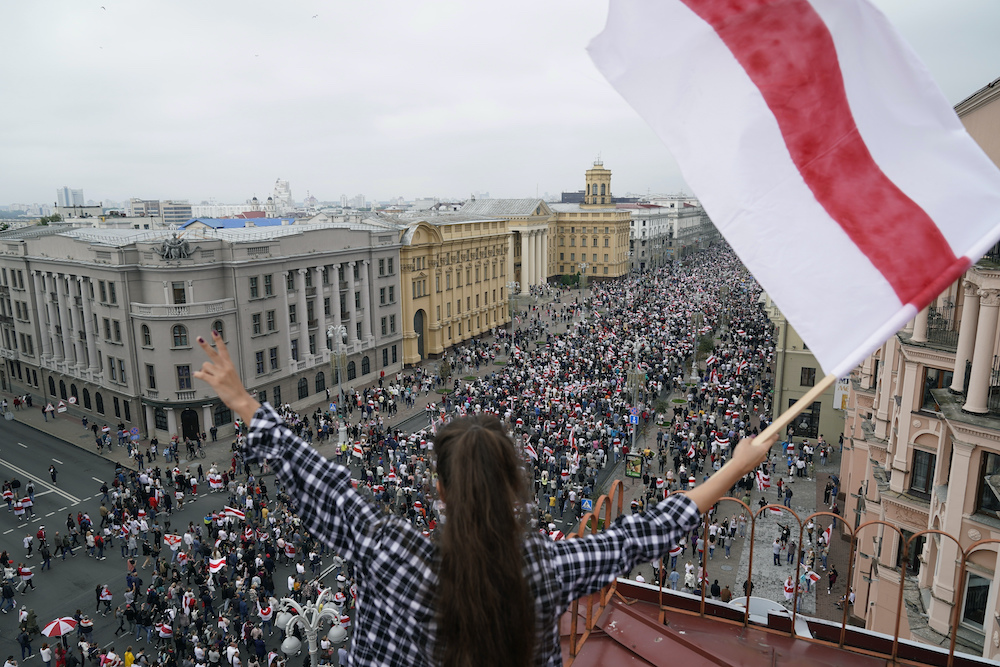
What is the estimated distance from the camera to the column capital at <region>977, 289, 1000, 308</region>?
13539mm

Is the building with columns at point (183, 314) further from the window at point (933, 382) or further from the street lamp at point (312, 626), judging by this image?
the window at point (933, 382)

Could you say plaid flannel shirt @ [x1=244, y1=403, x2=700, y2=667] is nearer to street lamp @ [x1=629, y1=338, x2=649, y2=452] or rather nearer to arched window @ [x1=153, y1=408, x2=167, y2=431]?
street lamp @ [x1=629, y1=338, x2=649, y2=452]

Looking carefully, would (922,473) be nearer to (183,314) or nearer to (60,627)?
(60,627)

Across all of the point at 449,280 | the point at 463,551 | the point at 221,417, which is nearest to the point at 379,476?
the point at 221,417

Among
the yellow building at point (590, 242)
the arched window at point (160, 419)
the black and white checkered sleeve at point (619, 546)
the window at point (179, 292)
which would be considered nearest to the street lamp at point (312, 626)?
the black and white checkered sleeve at point (619, 546)

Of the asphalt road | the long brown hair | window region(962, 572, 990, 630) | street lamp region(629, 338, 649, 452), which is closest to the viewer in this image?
the long brown hair

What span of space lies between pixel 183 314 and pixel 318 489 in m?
36.4

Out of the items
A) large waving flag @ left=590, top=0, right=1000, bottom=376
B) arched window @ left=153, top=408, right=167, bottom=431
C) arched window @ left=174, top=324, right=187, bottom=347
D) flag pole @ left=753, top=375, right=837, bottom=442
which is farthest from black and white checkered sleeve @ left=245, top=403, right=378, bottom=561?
arched window @ left=153, top=408, right=167, bottom=431

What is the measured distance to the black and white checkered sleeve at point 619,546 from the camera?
2.53m

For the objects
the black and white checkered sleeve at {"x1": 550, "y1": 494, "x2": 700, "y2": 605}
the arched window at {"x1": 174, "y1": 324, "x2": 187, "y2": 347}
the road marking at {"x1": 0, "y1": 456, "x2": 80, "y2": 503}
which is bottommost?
the road marking at {"x1": 0, "y1": 456, "x2": 80, "y2": 503}

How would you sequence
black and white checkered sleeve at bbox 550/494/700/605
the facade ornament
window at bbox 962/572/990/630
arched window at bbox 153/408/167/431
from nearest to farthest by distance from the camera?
black and white checkered sleeve at bbox 550/494/700/605 → window at bbox 962/572/990/630 → the facade ornament → arched window at bbox 153/408/167/431

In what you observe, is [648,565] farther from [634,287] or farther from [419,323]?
[634,287]

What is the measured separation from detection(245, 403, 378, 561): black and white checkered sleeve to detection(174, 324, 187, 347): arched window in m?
36.7

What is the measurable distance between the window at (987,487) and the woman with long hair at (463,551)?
14.4 m
